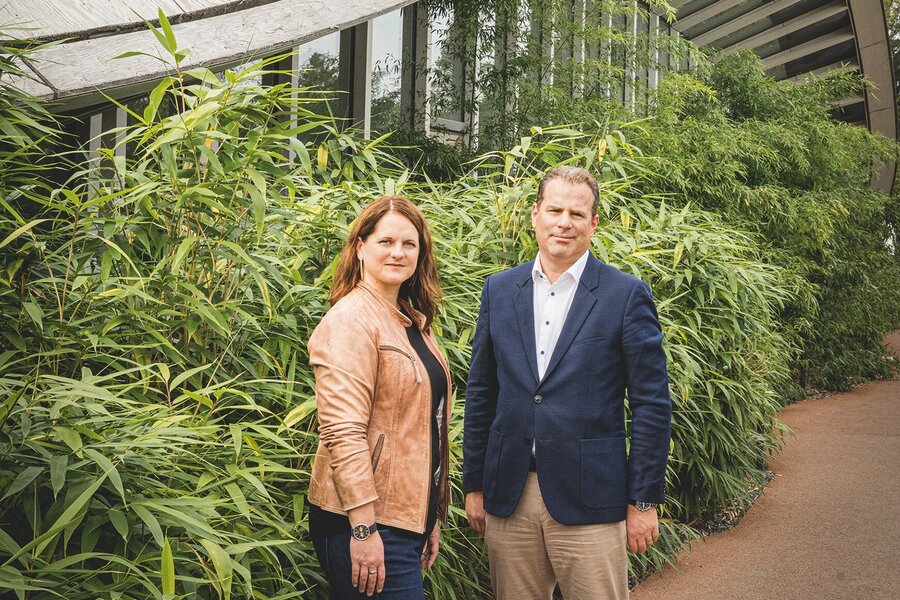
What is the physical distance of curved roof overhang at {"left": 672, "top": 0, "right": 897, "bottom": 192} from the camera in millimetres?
15039

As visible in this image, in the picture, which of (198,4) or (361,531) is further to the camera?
(198,4)

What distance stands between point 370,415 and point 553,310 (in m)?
0.62

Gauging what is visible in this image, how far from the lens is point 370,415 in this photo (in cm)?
180

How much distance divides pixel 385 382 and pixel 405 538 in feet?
1.12

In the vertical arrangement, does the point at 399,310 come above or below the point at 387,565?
above

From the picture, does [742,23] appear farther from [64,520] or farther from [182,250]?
[64,520]

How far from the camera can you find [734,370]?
4.62 metres

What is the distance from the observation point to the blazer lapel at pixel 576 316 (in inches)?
82.7

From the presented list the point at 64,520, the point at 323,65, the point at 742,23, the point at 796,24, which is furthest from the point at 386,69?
the point at 796,24

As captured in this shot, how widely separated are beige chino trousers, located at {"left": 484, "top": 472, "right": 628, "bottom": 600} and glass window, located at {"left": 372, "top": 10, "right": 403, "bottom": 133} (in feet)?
22.0

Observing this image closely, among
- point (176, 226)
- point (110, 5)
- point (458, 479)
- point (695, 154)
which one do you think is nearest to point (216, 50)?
point (110, 5)

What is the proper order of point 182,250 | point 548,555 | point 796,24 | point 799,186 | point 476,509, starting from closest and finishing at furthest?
1. point 548,555
2. point 476,509
3. point 182,250
4. point 799,186
5. point 796,24

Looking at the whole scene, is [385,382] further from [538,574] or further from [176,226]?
[176,226]

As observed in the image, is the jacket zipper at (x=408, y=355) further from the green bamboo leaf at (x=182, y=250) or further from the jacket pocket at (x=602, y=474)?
the green bamboo leaf at (x=182, y=250)
